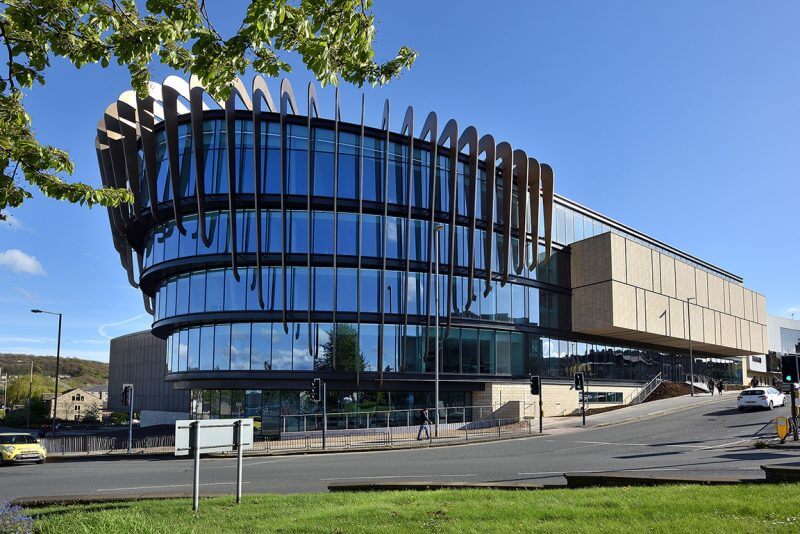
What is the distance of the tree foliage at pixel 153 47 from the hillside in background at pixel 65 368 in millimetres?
177489

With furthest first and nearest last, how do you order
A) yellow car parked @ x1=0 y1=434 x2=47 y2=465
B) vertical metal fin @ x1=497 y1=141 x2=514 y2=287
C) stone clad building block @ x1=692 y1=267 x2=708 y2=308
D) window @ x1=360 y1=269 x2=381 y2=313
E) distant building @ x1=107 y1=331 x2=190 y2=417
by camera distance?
distant building @ x1=107 y1=331 x2=190 y2=417 → stone clad building block @ x1=692 y1=267 x2=708 y2=308 → vertical metal fin @ x1=497 y1=141 x2=514 y2=287 → window @ x1=360 y1=269 x2=381 y2=313 → yellow car parked @ x1=0 y1=434 x2=47 y2=465

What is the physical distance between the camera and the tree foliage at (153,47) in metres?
6.96

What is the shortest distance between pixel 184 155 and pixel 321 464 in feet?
75.4

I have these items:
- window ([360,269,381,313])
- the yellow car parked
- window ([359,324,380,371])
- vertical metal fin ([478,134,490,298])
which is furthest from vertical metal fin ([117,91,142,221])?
vertical metal fin ([478,134,490,298])

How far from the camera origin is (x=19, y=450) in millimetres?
27688

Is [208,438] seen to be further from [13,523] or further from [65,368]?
[65,368]

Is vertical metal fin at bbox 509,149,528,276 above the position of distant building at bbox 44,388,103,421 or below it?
above

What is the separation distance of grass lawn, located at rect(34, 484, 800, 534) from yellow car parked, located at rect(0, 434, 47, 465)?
19858mm

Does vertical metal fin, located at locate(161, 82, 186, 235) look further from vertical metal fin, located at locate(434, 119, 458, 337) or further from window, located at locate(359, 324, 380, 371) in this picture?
vertical metal fin, located at locate(434, 119, 458, 337)

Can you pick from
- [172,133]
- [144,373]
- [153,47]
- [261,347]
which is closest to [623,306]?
[261,347]

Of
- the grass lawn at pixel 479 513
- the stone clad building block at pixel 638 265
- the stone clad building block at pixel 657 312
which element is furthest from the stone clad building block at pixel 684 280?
the grass lawn at pixel 479 513

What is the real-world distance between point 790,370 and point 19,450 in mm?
30970

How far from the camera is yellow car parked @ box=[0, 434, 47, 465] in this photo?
27469mm

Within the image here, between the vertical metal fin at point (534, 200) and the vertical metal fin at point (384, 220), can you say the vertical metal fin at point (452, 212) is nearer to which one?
the vertical metal fin at point (384, 220)
